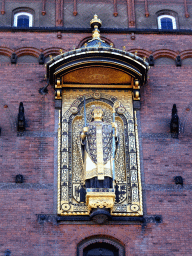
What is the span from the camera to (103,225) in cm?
1541

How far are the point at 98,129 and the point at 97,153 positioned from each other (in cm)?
65

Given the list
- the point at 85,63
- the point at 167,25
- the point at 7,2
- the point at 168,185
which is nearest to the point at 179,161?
the point at 168,185

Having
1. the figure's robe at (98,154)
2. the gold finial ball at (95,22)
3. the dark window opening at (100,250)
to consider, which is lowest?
the dark window opening at (100,250)

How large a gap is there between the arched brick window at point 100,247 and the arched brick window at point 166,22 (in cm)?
626

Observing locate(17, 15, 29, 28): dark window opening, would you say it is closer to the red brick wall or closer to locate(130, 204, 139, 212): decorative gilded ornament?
the red brick wall

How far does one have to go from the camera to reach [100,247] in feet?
50.6

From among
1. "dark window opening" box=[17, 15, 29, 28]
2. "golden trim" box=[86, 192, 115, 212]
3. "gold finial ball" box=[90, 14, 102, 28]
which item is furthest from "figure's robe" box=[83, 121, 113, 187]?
"dark window opening" box=[17, 15, 29, 28]

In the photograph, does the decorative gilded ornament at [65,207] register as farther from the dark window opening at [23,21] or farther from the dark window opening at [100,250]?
the dark window opening at [23,21]

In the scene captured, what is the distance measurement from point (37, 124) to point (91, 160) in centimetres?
175

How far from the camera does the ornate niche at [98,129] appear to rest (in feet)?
51.1

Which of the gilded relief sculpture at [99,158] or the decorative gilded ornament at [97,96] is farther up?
the decorative gilded ornament at [97,96]

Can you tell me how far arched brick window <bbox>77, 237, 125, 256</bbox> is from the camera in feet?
49.7

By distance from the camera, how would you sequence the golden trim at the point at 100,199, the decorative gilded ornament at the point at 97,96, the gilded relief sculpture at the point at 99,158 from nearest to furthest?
the golden trim at the point at 100,199 < the gilded relief sculpture at the point at 99,158 < the decorative gilded ornament at the point at 97,96

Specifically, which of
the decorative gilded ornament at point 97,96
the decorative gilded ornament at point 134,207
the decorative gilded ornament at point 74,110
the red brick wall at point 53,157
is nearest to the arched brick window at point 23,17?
the red brick wall at point 53,157
